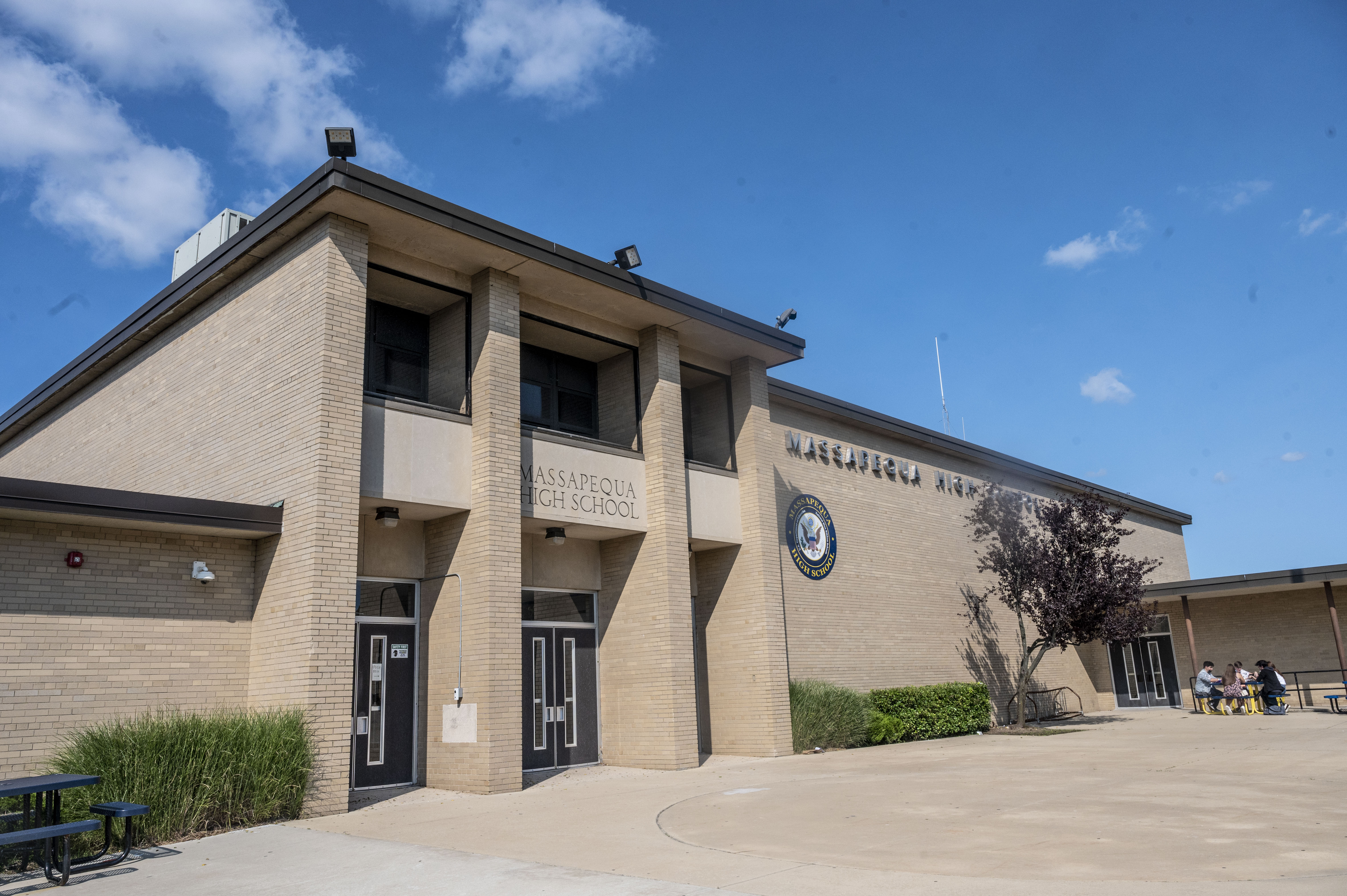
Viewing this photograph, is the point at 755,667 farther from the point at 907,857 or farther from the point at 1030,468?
the point at 1030,468

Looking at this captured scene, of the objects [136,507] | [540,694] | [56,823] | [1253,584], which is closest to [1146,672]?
[1253,584]

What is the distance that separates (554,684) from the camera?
16.8m

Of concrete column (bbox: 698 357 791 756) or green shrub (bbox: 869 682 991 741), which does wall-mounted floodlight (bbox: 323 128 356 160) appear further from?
green shrub (bbox: 869 682 991 741)

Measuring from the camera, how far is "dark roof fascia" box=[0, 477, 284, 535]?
10.9m

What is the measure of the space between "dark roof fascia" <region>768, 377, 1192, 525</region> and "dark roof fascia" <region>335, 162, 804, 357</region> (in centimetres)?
256

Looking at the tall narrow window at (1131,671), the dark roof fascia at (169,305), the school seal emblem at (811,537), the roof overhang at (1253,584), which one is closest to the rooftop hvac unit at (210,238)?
the dark roof fascia at (169,305)

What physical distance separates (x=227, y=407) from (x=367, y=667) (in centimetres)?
438

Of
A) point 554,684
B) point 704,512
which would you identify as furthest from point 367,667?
point 704,512

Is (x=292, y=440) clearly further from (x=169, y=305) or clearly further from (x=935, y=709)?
(x=935, y=709)

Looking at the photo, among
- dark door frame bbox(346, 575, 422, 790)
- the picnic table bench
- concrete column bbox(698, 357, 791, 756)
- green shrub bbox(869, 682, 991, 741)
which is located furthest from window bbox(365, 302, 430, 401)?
green shrub bbox(869, 682, 991, 741)

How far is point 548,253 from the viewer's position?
14.9 meters

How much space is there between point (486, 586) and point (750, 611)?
6.25 meters

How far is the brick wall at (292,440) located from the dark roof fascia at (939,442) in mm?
10172

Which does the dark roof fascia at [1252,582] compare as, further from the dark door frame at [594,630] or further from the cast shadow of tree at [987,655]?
the dark door frame at [594,630]
